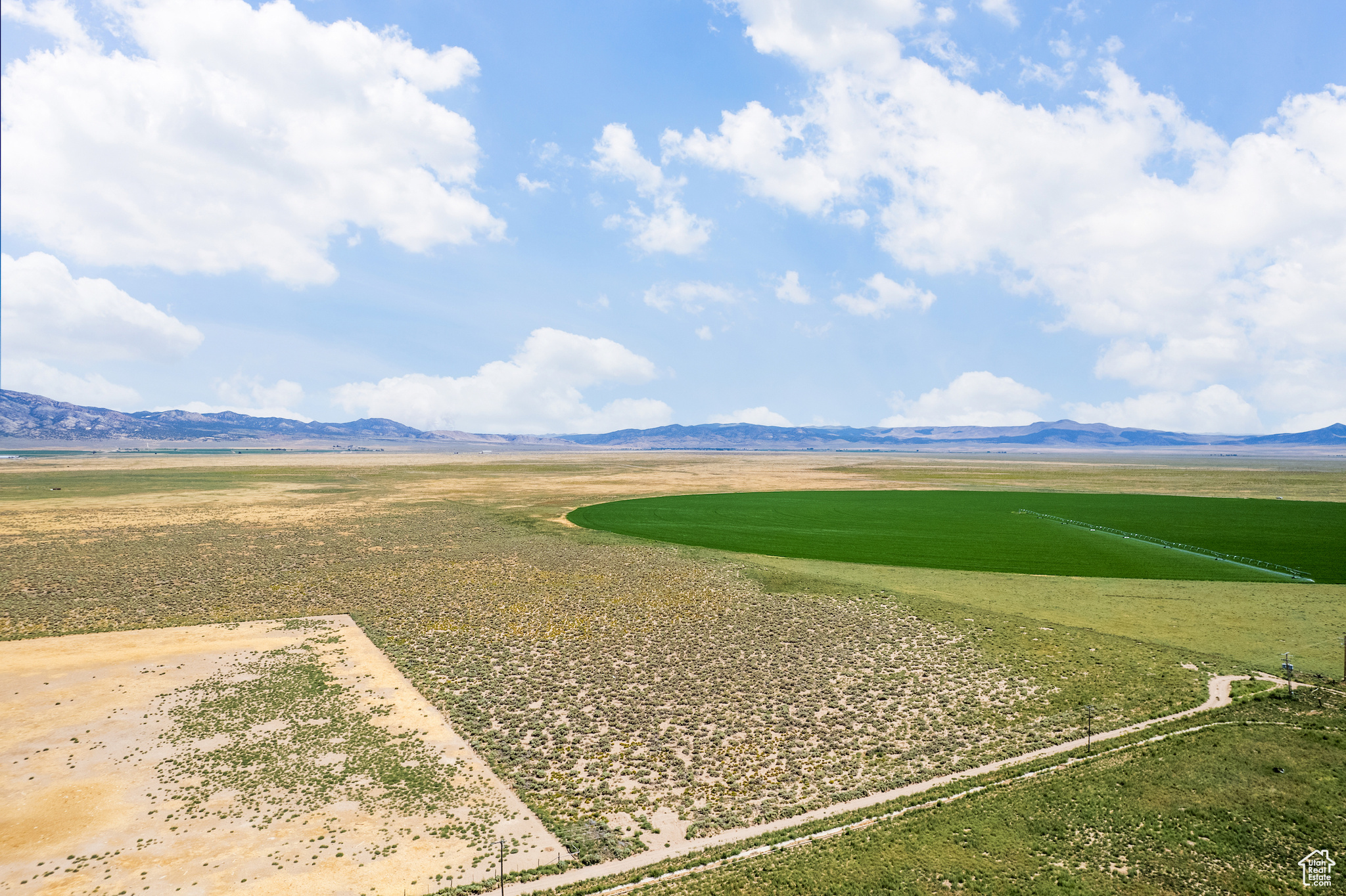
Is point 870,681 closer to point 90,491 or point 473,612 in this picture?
point 473,612

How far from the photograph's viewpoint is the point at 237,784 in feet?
56.7

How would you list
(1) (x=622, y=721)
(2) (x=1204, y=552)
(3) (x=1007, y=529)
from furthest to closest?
1. (3) (x=1007, y=529)
2. (2) (x=1204, y=552)
3. (1) (x=622, y=721)

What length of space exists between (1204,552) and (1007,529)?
49.2 ft

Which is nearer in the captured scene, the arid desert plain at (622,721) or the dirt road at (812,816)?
the dirt road at (812,816)

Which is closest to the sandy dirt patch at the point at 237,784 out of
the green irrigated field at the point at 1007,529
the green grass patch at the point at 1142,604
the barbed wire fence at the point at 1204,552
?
the green grass patch at the point at 1142,604

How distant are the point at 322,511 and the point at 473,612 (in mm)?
50344

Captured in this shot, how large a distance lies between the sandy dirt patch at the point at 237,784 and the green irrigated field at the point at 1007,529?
34343 mm

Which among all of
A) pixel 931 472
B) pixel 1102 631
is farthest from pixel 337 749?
pixel 931 472

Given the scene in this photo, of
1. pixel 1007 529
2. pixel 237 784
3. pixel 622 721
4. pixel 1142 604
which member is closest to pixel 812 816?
pixel 622 721

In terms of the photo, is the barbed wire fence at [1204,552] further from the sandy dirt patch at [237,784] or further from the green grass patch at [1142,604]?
the sandy dirt patch at [237,784]

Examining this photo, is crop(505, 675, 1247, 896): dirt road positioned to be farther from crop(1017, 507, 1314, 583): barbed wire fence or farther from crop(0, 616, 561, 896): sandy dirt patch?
crop(1017, 507, 1314, 583): barbed wire fence

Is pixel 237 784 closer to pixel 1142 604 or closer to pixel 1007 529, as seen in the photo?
pixel 1142 604

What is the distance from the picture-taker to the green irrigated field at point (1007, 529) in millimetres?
45344

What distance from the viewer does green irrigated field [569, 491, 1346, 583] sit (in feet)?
149
